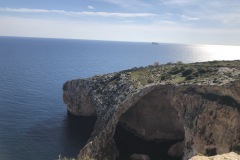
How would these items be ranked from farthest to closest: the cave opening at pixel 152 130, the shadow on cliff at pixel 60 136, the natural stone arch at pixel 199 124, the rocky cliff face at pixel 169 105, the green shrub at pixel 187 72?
the green shrub at pixel 187 72
the cave opening at pixel 152 130
the shadow on cliff at pixel 60 136
the rocky cliff face at pixel 169 105
the natural stone arch at pixel 199 124

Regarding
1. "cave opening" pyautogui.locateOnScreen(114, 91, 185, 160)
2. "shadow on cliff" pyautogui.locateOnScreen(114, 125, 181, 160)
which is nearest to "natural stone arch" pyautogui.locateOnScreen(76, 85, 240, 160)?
"shadow on cliff" pyautogui.locateOnScreen(114, 125, 181, 160)

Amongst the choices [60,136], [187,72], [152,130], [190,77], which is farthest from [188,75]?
[60,136]

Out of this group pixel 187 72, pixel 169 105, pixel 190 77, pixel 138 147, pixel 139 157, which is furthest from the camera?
pixel 169 105

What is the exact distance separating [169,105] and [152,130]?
721 centimetres

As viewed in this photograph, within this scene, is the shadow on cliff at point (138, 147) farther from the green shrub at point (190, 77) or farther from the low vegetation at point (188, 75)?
the green shrub at point (190, 77)

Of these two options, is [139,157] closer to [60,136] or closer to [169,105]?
[169,105]

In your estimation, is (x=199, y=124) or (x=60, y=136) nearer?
(x=199, y=124)

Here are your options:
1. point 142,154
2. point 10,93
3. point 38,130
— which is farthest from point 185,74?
point 10,93

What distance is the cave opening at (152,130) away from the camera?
68.5 metres

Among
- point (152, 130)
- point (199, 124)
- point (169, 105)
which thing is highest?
point (169, 105)

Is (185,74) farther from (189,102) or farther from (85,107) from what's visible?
(85,107)

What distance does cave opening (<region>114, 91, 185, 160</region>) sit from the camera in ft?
225

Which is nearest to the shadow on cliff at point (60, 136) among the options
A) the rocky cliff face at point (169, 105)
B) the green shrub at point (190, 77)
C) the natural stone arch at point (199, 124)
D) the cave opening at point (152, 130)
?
the rocky cliff face at point (169, 105)

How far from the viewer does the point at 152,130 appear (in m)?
77.1
